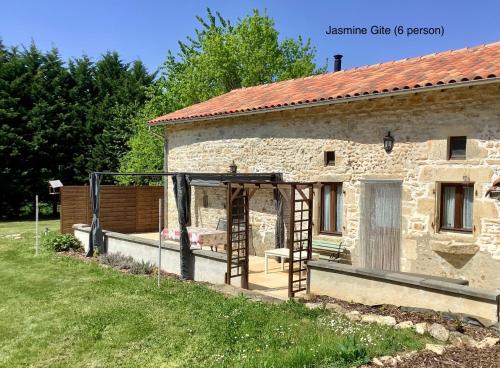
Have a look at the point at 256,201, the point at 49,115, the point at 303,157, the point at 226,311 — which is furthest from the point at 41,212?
the point at 226,311

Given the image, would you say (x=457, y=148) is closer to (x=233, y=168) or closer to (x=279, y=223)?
(x=279, y=223)

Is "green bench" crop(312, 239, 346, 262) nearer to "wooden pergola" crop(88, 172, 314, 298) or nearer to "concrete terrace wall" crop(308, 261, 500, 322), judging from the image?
"wooden pergola" crop(88, 172, 314, 298)

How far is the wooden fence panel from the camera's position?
16.6 m

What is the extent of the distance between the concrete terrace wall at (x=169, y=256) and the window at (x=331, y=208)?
2.84 m

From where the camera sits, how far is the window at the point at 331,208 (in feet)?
A: 35.5

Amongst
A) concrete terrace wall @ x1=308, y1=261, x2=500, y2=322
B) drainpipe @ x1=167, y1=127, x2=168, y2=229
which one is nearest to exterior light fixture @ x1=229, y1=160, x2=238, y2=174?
drainpipe @ x1=167, y1=127, x2=168, y2=229

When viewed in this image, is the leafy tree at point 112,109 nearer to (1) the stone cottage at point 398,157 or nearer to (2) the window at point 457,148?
(1) the stone cottage at point 398,157

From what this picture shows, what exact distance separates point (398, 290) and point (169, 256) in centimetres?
546

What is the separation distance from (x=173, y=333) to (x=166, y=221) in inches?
440

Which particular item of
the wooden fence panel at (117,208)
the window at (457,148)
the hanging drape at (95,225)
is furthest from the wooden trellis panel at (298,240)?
the wooden fence panel at (117,208)

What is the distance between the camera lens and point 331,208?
1096 cm

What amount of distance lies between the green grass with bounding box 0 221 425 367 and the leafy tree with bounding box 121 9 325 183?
1670 cm

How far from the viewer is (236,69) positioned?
27078mm

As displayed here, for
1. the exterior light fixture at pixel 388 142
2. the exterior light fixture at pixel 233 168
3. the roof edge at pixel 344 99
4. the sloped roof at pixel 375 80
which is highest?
the sloped roof at pixel 375 80
